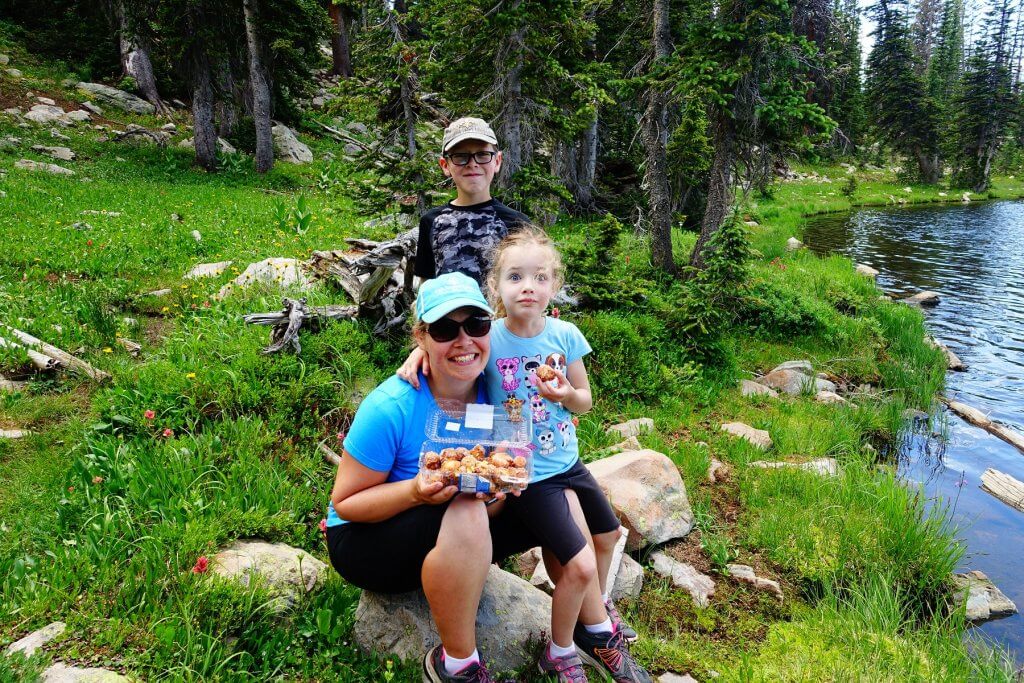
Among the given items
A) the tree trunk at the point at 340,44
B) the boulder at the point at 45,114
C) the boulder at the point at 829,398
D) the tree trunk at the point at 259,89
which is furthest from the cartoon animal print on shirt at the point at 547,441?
the tree trunk at the point at 340,44

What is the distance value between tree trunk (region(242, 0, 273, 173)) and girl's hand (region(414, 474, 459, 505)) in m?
19.6

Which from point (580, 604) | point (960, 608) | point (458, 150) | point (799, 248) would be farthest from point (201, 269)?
point (799, 248)

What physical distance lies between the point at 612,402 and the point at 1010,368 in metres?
7.93

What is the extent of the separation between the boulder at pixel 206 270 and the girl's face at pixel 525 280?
6098 mm

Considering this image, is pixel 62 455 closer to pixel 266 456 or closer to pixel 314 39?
pixel 266 456

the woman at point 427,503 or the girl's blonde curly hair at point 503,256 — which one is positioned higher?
the girl's blonde curly hair at point 503,256

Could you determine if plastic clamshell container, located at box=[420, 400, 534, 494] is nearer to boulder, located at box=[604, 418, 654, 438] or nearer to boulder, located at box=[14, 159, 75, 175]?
boulder, located at box=[604, 418, 654, 438]

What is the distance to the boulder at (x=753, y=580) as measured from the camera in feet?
14.0

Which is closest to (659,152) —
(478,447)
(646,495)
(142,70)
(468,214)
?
(468,214)

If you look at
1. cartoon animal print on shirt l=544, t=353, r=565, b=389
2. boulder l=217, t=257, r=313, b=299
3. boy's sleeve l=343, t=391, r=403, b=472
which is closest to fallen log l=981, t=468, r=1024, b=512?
cartoon animal print on shirt l=544, t=353, r=565, b=389

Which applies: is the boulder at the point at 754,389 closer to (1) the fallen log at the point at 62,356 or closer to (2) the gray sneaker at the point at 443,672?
(2) the gray sneaker at the point at 443,672

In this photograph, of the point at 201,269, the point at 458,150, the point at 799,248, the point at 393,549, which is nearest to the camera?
the point at 393,549

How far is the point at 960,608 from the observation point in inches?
158

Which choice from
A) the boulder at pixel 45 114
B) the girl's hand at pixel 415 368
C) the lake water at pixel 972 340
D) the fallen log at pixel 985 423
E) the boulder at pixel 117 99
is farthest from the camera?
the boulder at pixel 117 99
